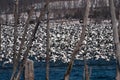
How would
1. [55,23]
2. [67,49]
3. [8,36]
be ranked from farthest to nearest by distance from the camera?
[55,23] < [8,36] < [67,49]

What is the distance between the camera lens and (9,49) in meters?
18.2

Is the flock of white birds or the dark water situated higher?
the flock of white birds

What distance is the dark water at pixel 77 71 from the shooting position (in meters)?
12.4

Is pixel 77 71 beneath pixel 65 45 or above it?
beneath

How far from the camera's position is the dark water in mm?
12359

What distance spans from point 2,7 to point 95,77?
61.1 feet

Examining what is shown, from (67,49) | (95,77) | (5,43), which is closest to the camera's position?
(95,77)

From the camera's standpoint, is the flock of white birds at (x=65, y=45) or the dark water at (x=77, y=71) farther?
the flock of white birds at (x=65, y=45)

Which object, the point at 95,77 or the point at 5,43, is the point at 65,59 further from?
the point at 5,43

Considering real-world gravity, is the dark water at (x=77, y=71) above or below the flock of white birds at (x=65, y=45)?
below

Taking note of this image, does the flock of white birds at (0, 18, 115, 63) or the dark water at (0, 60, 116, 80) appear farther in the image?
the flock of white birds at (0, 18, 115, 63)

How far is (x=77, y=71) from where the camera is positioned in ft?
43.8

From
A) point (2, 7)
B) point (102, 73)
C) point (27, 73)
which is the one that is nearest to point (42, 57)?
point (102, 73)

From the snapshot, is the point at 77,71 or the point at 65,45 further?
the point at 65,45
